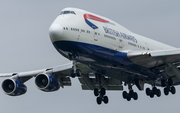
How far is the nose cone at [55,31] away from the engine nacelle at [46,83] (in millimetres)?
9140

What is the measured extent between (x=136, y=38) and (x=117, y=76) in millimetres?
3709

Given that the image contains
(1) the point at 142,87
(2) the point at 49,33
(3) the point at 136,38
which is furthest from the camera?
(1) the point at 142,87

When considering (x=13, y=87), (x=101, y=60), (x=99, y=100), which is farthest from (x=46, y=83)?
(x=101, y=60)

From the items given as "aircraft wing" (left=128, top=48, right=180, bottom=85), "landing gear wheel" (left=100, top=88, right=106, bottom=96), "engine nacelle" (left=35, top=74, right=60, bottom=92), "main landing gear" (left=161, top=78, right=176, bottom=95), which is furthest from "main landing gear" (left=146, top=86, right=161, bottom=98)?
"engine nacelle" (left=35, top=74, right=60, bottom=92)

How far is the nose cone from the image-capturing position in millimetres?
29031

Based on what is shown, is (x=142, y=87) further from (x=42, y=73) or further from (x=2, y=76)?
(x=2, y=76)

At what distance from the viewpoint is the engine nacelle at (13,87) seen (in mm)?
38906

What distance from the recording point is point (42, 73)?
38.1m

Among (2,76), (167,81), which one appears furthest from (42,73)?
(167,81)

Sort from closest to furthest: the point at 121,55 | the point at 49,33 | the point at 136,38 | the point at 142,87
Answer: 1. the point at 49,33
2. the point at 121,55
3. the point at 136,38
4. the point at 142,87

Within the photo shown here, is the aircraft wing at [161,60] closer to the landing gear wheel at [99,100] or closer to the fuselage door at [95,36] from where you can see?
the fuselage door at [95,36]

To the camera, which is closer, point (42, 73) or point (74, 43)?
point (74, 43)

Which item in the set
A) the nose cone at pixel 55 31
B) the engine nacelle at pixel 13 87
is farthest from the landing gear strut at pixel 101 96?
the nose cone at pixel 55 31

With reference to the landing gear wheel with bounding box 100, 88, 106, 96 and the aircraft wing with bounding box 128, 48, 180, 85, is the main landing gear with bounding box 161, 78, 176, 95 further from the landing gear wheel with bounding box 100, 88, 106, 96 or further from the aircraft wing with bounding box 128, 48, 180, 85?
the landing gear wheel with bounding box 100, 88, 106, 96
